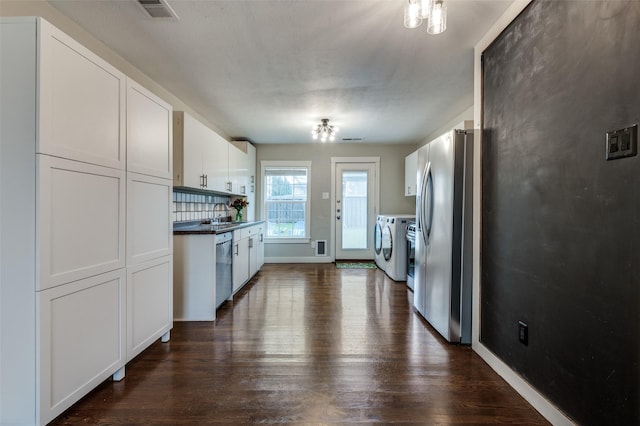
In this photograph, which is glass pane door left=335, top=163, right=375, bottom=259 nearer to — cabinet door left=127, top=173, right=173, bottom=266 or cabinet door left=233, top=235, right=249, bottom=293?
cabinet door left=233, top=235, right=249, bottom=293

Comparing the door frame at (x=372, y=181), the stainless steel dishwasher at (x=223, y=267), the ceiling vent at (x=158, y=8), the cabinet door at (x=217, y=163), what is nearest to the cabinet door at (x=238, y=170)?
the cabinet door at (x=217, y=163)

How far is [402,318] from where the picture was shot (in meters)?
2.77

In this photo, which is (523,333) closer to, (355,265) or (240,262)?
(240,262)

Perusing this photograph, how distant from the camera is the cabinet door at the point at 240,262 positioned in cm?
338

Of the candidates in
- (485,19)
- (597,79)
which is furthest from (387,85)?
(597,79)

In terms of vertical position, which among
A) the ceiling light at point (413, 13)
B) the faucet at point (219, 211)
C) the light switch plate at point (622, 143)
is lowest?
the faucet at point (219, 211)

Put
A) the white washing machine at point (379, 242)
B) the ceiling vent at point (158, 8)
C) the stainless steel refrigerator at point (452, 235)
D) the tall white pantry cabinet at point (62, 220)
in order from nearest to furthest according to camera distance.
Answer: the tall white pantry cabinet at point (62, 220) → the ceiling vent at point (158, 8) → the stainless steel refrigerator at point (452, 235) → the white washing machine at point (379, 242)

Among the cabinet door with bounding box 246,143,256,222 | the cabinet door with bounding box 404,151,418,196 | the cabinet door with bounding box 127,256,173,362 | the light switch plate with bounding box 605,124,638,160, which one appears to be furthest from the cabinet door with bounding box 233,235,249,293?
the light switch plate with bounding box 605,124,638,160

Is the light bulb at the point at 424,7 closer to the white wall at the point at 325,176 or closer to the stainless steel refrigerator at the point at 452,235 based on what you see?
the stainless steel refrigerator at the point at 452,235

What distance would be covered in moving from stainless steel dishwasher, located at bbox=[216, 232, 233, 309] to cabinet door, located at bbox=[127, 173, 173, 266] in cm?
64

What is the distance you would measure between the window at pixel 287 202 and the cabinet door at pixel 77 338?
153 inches

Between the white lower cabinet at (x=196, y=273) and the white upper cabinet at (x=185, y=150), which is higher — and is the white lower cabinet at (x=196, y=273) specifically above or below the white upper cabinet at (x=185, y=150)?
below

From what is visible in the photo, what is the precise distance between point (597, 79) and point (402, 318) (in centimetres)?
227

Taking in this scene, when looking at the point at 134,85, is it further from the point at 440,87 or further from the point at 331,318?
the point at 440,87
